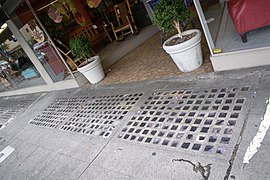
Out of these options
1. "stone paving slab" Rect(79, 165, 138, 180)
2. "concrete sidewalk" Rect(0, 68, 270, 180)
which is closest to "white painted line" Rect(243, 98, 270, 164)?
"concrete sidewalk" Rect(0, 68, 270, 180)

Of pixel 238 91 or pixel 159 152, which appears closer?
pixel 159 152

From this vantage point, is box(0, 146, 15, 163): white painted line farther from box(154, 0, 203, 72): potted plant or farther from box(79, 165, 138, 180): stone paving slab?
box(154, 0, 203, 72): potted plant

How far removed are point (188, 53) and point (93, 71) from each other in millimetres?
2573

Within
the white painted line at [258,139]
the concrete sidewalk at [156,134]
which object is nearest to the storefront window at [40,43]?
the concrete sidewalk at [156,134]

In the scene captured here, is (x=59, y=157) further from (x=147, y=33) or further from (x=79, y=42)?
(x=147, y=33)

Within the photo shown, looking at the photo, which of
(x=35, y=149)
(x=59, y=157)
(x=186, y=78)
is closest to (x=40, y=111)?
(x=35, y=149)

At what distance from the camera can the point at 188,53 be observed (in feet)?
12.4

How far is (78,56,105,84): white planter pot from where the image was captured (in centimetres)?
552

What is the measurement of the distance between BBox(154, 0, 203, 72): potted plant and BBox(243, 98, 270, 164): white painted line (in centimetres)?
165

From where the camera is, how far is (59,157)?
356cm

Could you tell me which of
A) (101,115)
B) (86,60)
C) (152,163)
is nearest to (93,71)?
(86,60)

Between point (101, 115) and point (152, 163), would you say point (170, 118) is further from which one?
point (101, 115)

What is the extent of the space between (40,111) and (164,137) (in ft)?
13.4

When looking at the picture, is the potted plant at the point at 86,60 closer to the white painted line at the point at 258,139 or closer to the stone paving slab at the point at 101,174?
the stone paving slab at the point at 101,174
